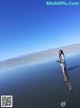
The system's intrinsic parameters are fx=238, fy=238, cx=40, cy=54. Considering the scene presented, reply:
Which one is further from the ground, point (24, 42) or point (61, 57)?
point (24, 42)

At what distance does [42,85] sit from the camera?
76.8 inches

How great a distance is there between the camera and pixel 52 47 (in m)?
1.98

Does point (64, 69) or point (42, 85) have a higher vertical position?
point (64, 69)

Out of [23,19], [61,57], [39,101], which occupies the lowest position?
[39,101]

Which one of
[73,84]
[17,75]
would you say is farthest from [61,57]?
[17,75]

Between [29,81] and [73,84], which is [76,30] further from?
[29,81]

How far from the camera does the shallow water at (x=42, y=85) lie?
1.92 m

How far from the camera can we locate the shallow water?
1917mm

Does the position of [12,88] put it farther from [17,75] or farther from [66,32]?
[66,32]

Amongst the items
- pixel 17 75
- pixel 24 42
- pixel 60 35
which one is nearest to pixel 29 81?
pixel 17 75

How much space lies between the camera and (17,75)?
1949mm

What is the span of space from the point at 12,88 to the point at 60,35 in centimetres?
59

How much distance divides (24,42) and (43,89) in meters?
0.42

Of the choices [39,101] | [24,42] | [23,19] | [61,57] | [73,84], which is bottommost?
[39,101]
